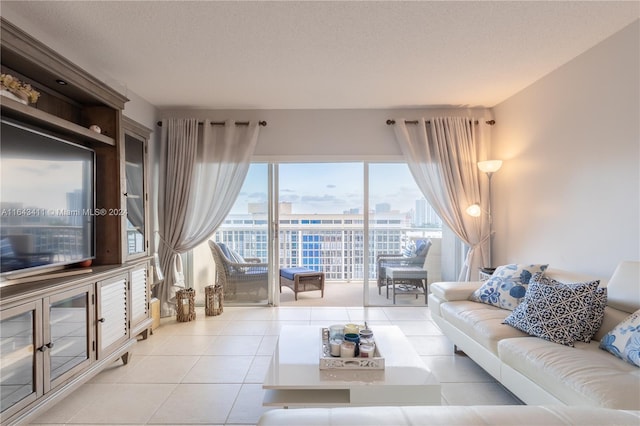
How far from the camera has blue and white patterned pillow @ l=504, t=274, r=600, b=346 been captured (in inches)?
71.9

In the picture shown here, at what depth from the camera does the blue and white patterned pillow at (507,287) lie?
241 cm

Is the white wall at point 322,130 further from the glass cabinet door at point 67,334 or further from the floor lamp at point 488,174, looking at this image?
the glass cabinet door at point 67,334

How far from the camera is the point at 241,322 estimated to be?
136 inches

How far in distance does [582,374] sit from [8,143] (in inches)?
125

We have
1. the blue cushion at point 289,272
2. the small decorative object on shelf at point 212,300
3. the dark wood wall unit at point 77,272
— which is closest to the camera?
the dark wood wall unit at point 77,272

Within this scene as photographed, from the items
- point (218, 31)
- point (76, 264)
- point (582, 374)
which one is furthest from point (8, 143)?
point (582, 374)

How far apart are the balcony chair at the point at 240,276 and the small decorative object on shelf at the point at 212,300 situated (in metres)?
0.28

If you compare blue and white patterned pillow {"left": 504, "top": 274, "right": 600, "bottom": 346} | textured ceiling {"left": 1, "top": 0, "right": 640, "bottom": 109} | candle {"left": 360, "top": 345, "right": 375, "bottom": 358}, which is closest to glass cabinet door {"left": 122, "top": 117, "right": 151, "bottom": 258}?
textured ceiling {"left": 1, "top": 0, "right": 640, "bottom": 109}

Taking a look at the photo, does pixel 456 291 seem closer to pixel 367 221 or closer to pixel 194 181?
pixel 367 221

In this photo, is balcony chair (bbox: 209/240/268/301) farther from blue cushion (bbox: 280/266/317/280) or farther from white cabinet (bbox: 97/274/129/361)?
white cabinet (bbox: 97/274/129/361)

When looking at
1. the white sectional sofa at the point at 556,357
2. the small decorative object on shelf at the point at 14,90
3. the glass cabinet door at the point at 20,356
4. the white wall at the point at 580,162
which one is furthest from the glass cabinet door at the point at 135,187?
the white wall at the point at 580,162

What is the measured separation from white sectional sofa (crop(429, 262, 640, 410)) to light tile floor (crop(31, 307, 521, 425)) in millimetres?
240

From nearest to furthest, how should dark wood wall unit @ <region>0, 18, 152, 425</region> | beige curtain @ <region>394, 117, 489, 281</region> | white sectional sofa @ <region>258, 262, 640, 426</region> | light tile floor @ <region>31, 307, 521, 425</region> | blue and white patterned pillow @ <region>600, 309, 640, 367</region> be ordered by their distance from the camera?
white sectional sofa @ <region>258, 262, 640, 426</region> < blue and white patterned pillow @ <region>600, 309, 640, 367</region> < dark wood wall unit @ <region>0, 18, 152, 425</region> < light tile floor @ <region>31, 307, 521, 425</region> < beige curtain @ <region>394, 117, 489, 281</region>

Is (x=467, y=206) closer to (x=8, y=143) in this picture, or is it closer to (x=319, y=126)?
(x=319, y=126)
